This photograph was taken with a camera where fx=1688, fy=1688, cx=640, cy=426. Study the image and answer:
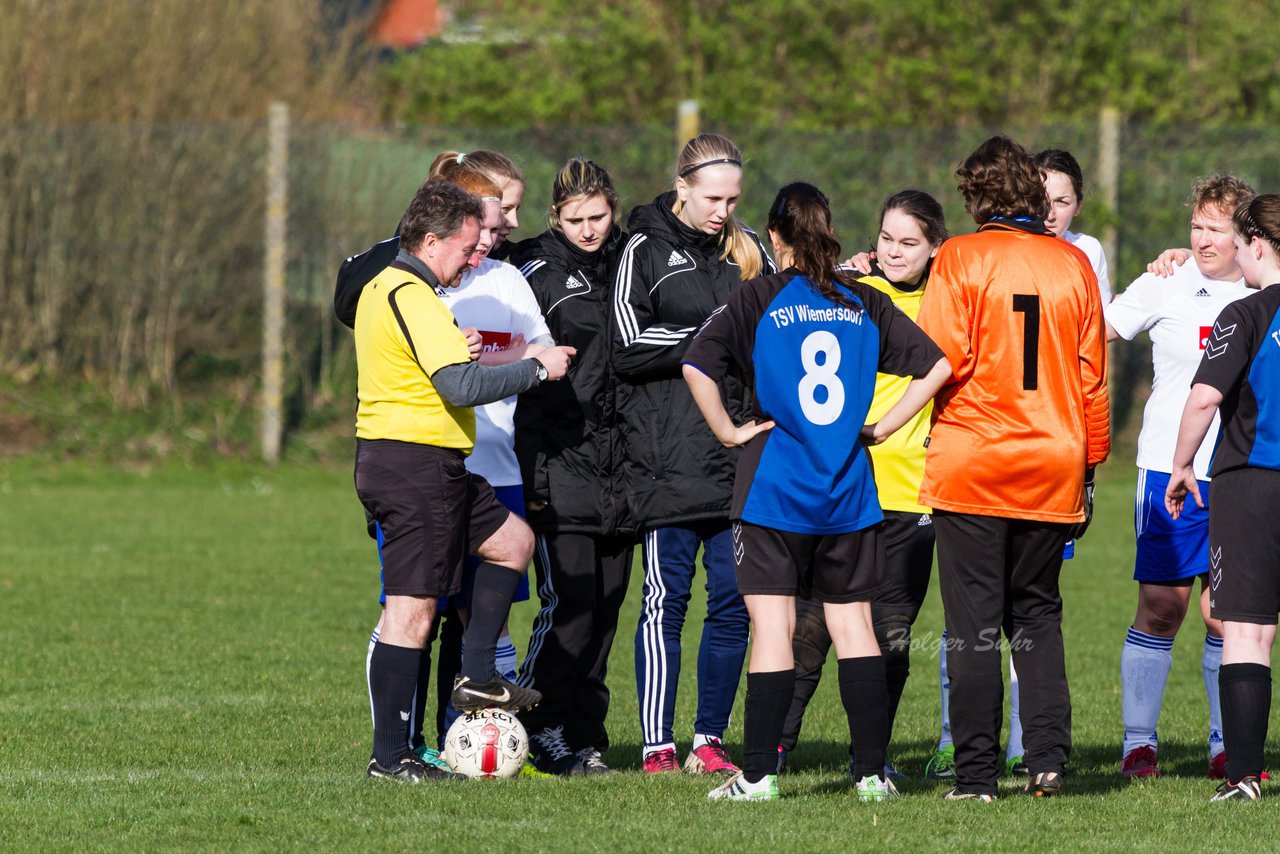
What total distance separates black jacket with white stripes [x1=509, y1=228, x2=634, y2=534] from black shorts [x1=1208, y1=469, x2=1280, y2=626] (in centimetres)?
207

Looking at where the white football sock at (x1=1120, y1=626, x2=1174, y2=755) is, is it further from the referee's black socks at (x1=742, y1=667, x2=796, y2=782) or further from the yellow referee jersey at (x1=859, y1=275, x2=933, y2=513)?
the referee's black socks at (x1=742, y1=667, x2=796, y2=782)

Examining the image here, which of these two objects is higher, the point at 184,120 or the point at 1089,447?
the point at 184,120

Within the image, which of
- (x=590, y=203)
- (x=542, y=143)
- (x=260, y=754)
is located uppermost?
(x=542, y=143)

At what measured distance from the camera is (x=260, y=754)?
632cm

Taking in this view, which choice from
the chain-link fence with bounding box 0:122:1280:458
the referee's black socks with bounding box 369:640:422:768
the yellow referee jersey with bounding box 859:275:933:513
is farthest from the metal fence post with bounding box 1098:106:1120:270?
the referee's black socks with bounding box 369:640:422:768

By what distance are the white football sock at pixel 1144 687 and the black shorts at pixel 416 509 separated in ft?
8.61

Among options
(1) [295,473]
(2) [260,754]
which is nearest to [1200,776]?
(2) [260,754]

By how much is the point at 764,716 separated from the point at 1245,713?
1.55m

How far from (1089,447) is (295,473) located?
11846 millimetres

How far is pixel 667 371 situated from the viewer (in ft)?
20.1

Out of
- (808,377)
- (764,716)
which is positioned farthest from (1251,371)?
(764,716)

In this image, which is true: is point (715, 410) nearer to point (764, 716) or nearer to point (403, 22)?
point (764, 716)

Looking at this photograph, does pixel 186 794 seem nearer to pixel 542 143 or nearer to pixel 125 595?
pixel 125 595

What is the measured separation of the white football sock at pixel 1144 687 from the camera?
634cm
